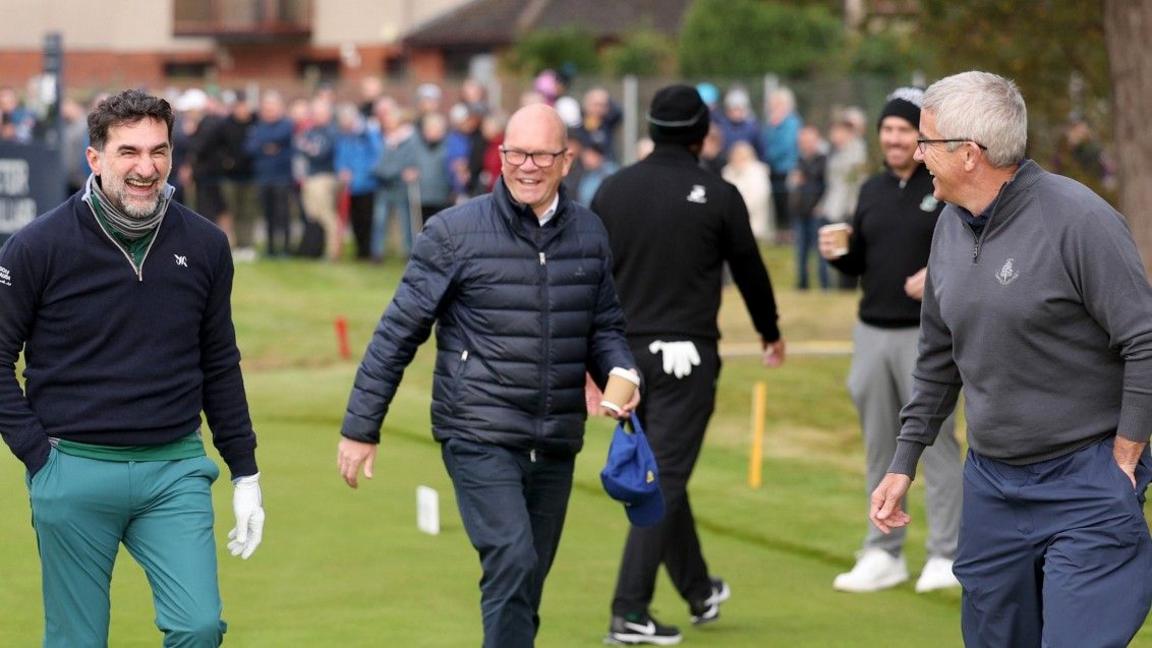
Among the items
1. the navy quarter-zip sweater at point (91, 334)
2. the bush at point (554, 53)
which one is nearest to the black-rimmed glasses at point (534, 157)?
the navy quarter-zip sweater at point (91, 334)

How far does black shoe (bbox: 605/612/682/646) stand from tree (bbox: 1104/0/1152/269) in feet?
20.1

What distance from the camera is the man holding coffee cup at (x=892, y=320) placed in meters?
8.80

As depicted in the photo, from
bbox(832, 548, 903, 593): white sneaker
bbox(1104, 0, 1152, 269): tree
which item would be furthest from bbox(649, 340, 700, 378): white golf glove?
bbox(1104, 0, 1152, 269): tree

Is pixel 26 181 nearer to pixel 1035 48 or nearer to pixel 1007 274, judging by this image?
pixel 1035 48

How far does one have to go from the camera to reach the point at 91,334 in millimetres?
5688

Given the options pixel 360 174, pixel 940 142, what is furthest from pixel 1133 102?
pixel 360 174

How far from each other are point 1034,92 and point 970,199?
12763 mm


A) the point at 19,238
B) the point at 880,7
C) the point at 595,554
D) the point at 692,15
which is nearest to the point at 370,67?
the point at 692,15

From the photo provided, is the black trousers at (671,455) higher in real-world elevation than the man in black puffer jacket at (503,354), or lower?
Answer: lower

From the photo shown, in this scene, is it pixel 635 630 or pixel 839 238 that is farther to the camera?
pixel 839 238

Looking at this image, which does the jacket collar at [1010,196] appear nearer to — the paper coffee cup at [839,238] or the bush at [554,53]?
the paper coffee cup at [839,238]

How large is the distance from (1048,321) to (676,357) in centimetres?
291

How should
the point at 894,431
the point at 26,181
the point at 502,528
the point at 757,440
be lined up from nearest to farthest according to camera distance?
the point at 502,528 < the point at 894,431 < the point at 757,440 < the point at 26,181

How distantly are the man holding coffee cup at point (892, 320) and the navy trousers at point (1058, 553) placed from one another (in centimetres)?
320
